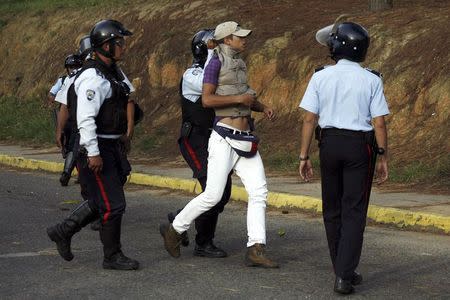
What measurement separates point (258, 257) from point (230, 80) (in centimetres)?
137

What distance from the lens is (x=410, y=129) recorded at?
14977mm

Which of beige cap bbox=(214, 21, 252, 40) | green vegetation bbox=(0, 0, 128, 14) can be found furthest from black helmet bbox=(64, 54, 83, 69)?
green vegetation bbox=(0, 0, 128, 14)

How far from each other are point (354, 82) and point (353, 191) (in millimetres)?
720

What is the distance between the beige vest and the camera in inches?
338

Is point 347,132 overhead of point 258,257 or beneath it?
overhead

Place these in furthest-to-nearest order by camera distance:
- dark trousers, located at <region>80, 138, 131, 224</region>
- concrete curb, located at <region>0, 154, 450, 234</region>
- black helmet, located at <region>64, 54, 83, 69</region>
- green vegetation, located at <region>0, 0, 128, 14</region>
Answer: green vegetation, located at <region>0, 0, 128, 14</region> < black helmet, located at <region>64, 54, 83, 69</region> < concrete curb, located at <region>0, 154, 450, 234</region> < dark trousers, located at <region>80, 138, 131, 224</region>

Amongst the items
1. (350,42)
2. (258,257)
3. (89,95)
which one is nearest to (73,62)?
(89,95)

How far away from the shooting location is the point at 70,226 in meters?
8.64

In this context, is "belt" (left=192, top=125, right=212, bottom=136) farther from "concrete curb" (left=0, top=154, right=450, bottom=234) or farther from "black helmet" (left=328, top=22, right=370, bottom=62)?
"concrete curb" (left=0, top=154, right=450, bottom=234)

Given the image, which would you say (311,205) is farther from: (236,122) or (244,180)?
(236,122)

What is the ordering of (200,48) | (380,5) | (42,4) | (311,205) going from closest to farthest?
(200,48)
(311,205)
(380,5)
(42,4)

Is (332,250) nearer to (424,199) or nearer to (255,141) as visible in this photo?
(255,141)

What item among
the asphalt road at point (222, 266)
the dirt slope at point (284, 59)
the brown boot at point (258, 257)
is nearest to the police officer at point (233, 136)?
the brown boot at point (258, 257)

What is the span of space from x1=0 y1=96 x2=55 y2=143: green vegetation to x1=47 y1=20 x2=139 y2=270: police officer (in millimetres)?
13771
